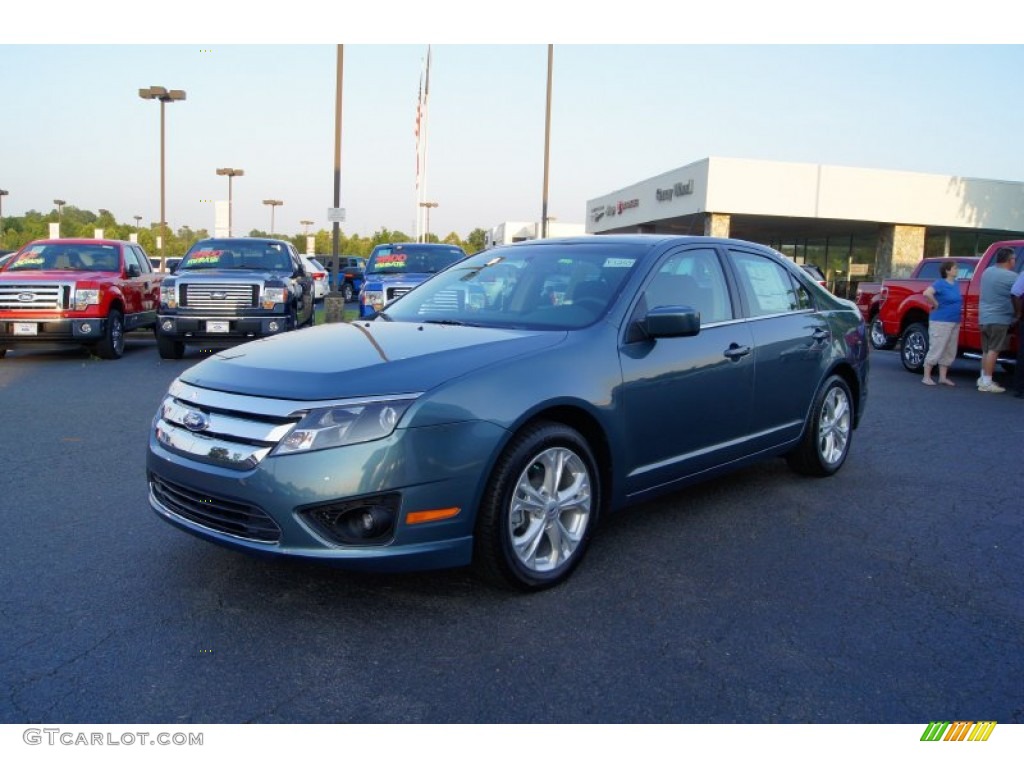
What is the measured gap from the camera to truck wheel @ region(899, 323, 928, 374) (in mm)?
12742

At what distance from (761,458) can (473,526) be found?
8.14 feet

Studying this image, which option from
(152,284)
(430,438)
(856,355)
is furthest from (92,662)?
(152,284)

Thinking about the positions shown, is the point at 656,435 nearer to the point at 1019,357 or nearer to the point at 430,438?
the point at 430,438

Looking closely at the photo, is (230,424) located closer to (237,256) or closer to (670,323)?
(670,323)

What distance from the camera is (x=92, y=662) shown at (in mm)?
3123

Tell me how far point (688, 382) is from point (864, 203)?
29.2m

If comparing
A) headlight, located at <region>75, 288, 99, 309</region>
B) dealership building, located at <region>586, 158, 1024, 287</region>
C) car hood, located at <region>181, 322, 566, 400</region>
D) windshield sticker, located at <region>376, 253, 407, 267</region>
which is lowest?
headlight, located at <region>75, 288, 99, 309</region>

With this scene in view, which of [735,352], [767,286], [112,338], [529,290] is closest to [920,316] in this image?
[767,286]

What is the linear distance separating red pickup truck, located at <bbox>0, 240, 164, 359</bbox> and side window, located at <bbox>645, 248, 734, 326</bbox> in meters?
10.5

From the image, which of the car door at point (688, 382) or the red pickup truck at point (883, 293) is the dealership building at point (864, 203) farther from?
the car door at point (688, 382)

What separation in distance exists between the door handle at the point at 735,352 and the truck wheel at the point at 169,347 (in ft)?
33.2

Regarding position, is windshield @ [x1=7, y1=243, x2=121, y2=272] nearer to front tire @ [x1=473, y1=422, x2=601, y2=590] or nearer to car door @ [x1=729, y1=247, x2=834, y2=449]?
car door @ [x1=729, y1=247, x2=834, y2=449]
